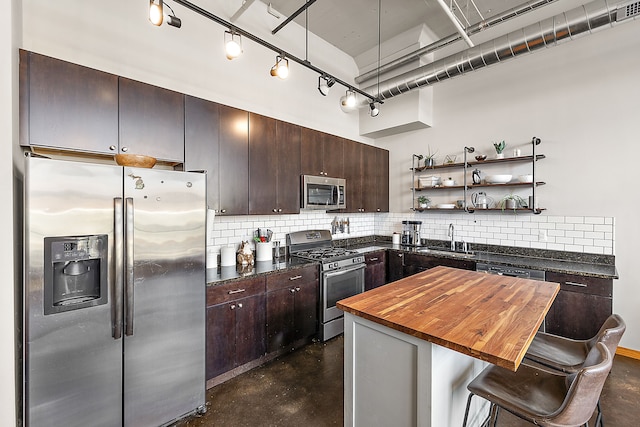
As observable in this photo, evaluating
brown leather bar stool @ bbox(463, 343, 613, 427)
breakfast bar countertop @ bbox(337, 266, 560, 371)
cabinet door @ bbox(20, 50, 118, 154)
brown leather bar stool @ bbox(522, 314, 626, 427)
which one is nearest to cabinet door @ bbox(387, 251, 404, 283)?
breakfast bar countertop @ bbox(337, 266, 560, 371)

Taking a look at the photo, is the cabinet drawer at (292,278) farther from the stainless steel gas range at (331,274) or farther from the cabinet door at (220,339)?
the cabinet door at (220,339)

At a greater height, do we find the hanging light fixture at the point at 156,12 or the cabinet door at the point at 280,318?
the hanging light fixture at the point at 156,12

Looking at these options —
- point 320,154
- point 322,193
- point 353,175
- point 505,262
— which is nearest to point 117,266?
point 322,193

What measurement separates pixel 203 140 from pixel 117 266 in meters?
1.38

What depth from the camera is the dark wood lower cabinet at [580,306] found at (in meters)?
2.77

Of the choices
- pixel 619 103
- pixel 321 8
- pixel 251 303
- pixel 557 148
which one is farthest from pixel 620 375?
pixel 321 8

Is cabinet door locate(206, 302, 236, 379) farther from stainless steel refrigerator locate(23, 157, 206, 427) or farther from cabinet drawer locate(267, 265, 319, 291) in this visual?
cabinet drawer locate(267, 265, 319, 291)

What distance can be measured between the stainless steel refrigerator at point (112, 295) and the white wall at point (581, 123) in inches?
155

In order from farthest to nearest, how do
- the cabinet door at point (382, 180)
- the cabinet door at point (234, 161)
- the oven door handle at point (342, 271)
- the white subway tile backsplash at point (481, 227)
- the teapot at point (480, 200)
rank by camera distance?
the cabinet door at point (382, 180) → the teapot at point (480, 200) → the oven door handle at point (342, 271) → the white subway tile backsplash at point (481, 227) → the cabinet door at point (234, 161)

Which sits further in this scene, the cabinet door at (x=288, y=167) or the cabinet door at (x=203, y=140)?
the cabinet door at (x=288, y=167)

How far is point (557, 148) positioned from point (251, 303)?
3.96 meters

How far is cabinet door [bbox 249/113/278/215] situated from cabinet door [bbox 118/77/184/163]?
2.45 feet

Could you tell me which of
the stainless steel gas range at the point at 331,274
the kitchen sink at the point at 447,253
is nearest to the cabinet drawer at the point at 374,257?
the stainless steel gas range at the point at 331,274

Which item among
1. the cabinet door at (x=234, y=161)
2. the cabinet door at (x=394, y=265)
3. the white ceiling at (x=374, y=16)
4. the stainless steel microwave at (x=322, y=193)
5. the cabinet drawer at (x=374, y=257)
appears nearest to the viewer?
the cabinet door at (x=234, y=161)
